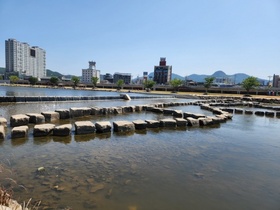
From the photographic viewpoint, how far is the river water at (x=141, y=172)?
4.33 metres

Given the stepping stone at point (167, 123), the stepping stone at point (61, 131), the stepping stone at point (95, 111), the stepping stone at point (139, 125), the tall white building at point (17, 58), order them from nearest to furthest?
the stepping stone at point (61, 131) < the stepping stone at point (139, 125) < the stepping stone at point (167, 123) < the stepping stone at point (95, 111) < the tall white building at point (17, 58)

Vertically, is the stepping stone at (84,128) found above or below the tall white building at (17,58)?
below

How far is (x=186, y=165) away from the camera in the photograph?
6.23 metres

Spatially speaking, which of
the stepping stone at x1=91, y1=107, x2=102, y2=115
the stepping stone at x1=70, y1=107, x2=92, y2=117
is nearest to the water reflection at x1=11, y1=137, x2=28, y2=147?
the stepping stone at x1=70, y1=107, x2=92, y2=117

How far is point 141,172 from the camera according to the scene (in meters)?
5.61

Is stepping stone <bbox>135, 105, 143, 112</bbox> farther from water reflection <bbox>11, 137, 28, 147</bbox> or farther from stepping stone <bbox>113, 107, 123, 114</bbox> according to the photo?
water reflection <bbox>11, 137, 28, 147</bbox>

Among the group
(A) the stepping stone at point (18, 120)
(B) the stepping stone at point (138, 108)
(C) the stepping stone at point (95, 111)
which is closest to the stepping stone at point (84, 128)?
(A) the stepping stone at point (18, 120)

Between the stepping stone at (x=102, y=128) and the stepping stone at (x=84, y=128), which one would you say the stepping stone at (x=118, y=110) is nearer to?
the stepping stone at (x=102, y=128)

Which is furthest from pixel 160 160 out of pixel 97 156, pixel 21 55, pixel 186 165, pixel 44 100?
pixel 21 55

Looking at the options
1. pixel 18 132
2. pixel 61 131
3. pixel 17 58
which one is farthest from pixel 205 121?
pixel 17 58

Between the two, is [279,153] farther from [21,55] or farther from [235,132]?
[21,55]

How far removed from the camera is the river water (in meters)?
4.33

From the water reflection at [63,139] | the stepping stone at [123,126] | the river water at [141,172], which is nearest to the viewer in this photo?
the river water at [141,172]

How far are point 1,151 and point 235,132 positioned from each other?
1019cm
